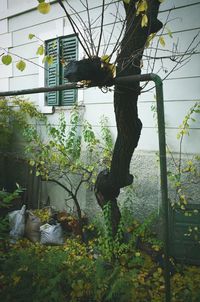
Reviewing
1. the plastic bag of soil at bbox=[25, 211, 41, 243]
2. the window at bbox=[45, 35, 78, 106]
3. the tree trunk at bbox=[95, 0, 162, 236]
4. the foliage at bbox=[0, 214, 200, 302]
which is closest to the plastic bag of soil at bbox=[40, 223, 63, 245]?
the plastic bag of soil at bbox=[25, 211, 41, 243]

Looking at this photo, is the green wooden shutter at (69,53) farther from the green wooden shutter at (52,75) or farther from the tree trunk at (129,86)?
the tree trunk at (129,86)

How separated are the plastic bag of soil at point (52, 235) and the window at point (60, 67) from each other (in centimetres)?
234

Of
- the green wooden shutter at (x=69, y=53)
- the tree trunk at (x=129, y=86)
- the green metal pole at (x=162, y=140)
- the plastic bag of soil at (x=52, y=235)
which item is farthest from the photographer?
the green wooden shutter at (x=69, y=53)

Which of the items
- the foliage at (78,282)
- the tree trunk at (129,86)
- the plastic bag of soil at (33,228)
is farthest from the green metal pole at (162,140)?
the plastic bag of soil at (33,228)

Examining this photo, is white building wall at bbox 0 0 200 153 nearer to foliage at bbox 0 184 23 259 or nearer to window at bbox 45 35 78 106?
window at bbox 45 35 78 106

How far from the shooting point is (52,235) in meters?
4.61

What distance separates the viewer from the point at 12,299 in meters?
2.83

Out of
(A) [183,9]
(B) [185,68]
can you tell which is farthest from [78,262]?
(A) [183,9]

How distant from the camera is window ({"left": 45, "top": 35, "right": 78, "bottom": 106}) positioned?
5223 mm

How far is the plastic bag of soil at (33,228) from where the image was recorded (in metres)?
4.85

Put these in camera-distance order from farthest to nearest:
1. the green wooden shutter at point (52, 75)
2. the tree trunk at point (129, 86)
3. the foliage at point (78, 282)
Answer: the green wooden shutter at point (52, 75) → the foliage at point (78, 282) → the tree trunk at point (129, 86)

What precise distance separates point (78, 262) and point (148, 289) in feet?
2.92

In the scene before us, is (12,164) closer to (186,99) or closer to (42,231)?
(42,231)

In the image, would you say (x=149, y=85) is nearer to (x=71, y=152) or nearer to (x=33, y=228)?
(x=71, y=152)
